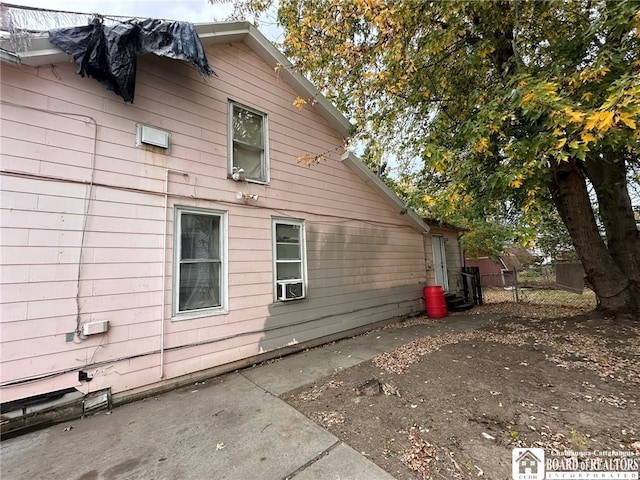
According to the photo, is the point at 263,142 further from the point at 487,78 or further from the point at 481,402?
the point at 487,78

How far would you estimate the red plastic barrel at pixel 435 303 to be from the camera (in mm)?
7504

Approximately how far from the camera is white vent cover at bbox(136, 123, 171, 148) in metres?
3.63

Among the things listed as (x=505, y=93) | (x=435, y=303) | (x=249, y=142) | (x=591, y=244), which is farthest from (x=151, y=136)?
(x=591, y=244)

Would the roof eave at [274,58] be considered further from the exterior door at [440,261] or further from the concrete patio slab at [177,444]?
the concrete patio slab at [177,444]

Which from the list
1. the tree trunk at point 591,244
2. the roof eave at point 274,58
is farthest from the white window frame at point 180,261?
the tree trunk at point 591,244

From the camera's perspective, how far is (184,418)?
114 inches

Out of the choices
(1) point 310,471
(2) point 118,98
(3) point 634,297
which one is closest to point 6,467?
(1) point 310,471

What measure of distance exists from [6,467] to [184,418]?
1322 mm

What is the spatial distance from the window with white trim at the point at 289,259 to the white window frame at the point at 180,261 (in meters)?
0.94

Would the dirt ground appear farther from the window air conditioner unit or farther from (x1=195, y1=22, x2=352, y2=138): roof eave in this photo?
(x1=195, y1=22, x2=352, y2=138): roof eave

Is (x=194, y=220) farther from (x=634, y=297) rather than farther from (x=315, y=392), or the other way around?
(x=634, y=297)

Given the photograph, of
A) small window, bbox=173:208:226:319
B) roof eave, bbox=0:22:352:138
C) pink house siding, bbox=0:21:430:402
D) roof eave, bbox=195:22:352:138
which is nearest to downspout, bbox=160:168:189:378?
pink house siding, bbox=0:21:430:402

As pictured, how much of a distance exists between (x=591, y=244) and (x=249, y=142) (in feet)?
24.2
